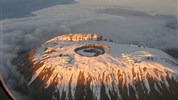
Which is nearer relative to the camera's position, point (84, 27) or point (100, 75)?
point (100, 75)

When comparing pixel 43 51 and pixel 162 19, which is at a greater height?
pixel 43 51

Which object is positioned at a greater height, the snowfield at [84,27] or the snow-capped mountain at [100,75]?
the snow-capped mountain at [100,75]

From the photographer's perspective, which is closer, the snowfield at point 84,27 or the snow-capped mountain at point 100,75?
the snow-capped mountain at point 100,75

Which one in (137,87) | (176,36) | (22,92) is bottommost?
(176,36)

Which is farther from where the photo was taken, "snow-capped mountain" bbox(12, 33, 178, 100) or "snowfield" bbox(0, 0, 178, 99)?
"snowfield" bbox(0, 0, 178, 99)

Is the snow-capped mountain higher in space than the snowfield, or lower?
higher

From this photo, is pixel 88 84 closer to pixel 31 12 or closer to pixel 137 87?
pixel 137 87

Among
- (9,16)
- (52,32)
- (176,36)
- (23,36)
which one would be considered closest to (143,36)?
(176,36)

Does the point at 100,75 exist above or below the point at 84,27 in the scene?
above
